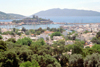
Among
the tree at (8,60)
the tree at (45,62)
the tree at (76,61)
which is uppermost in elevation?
the tree at (8,60)

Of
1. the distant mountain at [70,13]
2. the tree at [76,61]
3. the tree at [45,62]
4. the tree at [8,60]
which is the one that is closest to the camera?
the tree at [8,60]

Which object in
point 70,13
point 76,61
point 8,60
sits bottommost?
point 76,61

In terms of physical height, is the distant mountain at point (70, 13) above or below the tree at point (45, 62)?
above

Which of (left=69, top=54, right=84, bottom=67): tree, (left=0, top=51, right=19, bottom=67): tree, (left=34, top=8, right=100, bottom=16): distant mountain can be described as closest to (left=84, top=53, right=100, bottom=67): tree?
(left=69, top=54, right=84, bottom=67): tree

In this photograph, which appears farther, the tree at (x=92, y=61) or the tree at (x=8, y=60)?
the tree at (x=92, y=61)

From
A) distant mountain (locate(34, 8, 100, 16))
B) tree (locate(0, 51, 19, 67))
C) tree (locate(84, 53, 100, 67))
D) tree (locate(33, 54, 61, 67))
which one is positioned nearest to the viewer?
tree (locate(0, 51, 19, 67))

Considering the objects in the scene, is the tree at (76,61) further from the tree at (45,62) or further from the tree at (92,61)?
the tree at (45,62)

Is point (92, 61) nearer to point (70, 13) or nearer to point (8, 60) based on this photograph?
point (8, 60)

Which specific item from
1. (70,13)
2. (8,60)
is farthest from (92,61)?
(70,13)

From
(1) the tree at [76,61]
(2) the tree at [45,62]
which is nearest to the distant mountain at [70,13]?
(1) the tree at [76,61]

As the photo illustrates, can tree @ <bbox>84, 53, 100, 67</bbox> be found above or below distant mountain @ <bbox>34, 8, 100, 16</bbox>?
below

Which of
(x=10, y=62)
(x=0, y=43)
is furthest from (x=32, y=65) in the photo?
(x=0, y=43)

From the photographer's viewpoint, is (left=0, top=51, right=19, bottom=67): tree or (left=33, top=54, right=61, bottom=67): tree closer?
(left=0, top=51, right=19, bottom=67): tree

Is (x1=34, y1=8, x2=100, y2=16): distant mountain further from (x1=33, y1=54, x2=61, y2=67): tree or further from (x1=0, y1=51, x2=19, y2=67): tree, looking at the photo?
(x1=0, y1=51, x2=19, y2=67): tree
